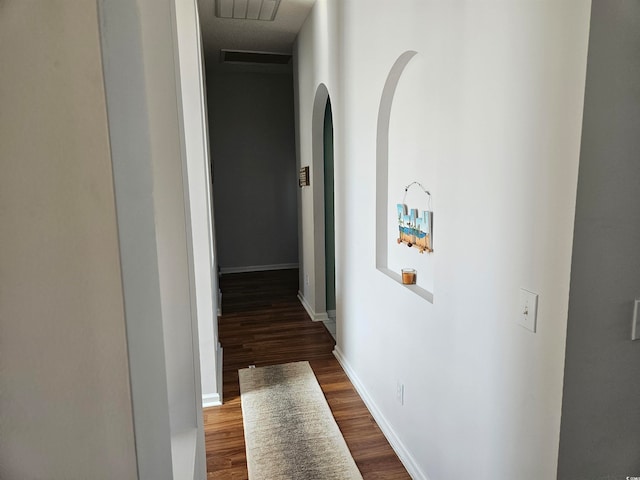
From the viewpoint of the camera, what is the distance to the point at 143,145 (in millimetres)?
479

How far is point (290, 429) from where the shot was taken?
2508 millimetres

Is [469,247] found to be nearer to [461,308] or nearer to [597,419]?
[461,308]

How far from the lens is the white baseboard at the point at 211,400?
111 inches

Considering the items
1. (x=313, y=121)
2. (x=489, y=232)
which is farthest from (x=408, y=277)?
(x=313, y=121)

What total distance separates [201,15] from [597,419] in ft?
12.9

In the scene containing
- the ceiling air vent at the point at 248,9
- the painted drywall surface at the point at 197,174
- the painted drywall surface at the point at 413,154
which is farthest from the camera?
the ceiling air vent at the point at 248,9

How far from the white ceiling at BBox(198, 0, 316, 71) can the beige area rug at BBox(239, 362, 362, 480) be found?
9.54 ft

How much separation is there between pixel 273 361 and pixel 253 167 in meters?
3.75

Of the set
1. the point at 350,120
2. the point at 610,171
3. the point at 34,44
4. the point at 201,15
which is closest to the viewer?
the point at 34,44

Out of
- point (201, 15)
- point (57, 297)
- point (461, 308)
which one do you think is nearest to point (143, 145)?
point (57, 297)

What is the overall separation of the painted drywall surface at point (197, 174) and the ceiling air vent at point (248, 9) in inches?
38.8

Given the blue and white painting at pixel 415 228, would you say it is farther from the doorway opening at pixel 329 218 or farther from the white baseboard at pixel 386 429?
the doorway opening at pixel 329 218

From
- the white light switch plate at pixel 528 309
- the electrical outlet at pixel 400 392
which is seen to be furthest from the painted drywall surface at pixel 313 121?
the white light switch plate at pixel 528 309

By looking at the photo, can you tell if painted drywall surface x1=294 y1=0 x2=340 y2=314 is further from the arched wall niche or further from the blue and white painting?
the blue and white painting
